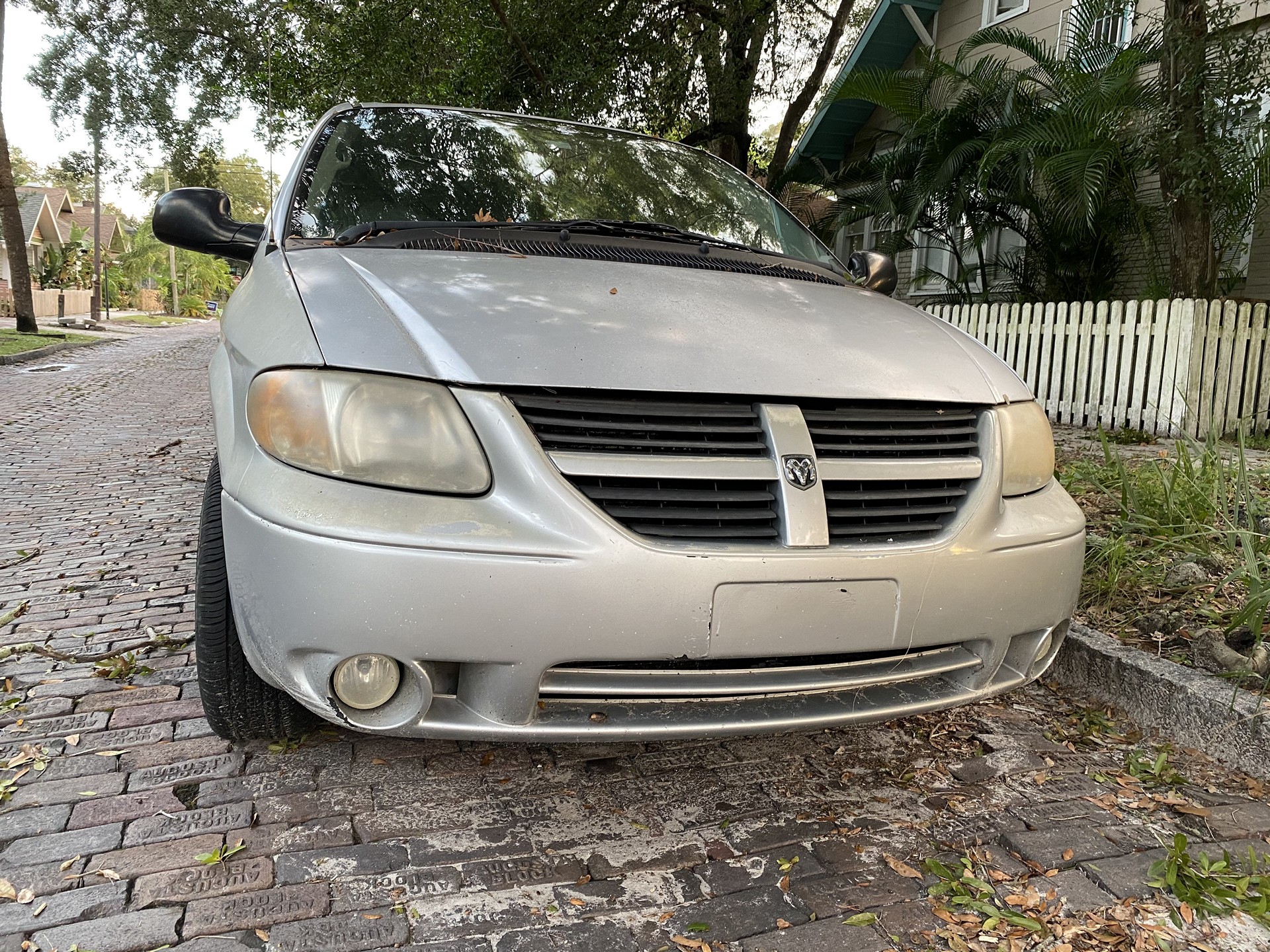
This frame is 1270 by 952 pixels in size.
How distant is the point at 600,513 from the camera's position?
1.67 m

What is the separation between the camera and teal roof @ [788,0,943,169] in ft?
44.1

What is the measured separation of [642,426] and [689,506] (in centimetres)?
18

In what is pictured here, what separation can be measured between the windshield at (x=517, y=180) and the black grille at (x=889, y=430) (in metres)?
1.21

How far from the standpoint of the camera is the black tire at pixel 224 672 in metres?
1.99

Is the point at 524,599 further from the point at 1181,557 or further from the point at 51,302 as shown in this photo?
the point at 51,302

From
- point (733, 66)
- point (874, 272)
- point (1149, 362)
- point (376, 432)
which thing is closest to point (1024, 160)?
point (1149, 362)

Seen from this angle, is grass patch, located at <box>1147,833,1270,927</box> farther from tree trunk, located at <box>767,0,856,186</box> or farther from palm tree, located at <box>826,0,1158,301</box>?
tree trunk, located at <box>767,0,856,186</box>

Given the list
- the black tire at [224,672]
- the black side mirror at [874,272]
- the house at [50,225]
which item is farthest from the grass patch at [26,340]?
the house at [50,225]

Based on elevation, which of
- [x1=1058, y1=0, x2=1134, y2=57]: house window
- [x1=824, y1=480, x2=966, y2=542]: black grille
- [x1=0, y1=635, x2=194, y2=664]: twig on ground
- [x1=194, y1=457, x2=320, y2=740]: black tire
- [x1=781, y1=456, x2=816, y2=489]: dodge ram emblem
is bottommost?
[x1=0, y1=635, x2=194, y2=664]: twig on ground

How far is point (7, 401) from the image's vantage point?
9.18m

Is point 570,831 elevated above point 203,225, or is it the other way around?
point 203,225

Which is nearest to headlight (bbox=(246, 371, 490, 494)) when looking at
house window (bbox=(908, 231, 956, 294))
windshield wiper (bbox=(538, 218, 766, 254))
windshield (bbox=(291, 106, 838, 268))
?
windshield (bbox=(291, 106, 838, 268))

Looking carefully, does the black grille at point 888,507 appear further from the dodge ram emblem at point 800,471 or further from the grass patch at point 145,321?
the grass patch at point 145,321

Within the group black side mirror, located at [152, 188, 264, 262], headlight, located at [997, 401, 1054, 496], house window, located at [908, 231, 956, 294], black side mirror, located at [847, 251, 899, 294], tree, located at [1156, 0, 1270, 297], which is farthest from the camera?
house window, located at [908, 231, 956, 294]
